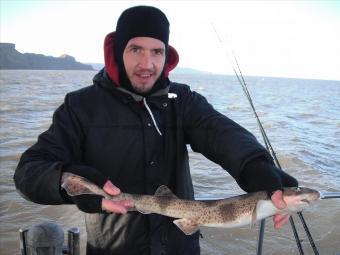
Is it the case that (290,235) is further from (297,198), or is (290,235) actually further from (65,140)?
(65,140)

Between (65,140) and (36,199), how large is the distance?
53 cm

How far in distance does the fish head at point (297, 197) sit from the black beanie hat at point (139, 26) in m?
1.73

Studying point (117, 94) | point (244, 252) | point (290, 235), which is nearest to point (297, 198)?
point (117, 94)

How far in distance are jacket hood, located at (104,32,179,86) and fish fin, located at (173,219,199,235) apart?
1.30 m

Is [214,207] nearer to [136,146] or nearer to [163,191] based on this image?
[163,191]

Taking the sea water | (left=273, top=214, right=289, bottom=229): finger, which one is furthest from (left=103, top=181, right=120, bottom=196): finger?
the sea water

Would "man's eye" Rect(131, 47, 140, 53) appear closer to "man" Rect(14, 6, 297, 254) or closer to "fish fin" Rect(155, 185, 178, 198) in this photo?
"man" Rect(14, 6, 297, 254)

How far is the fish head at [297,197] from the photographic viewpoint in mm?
2832

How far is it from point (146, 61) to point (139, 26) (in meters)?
0.34

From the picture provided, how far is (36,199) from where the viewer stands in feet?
9.16

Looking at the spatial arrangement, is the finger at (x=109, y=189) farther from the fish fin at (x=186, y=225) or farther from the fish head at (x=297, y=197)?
the fish head at (x=297, y=197)

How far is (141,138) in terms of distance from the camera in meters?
3.28

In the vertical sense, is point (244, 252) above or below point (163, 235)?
below

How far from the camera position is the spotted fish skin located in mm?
2912
